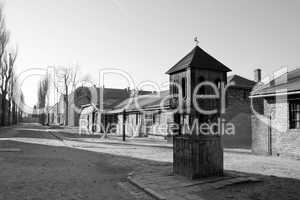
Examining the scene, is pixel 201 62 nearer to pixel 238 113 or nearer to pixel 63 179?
pixel 63 179

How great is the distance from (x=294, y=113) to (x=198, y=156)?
25.8ft

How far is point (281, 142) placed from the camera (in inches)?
501

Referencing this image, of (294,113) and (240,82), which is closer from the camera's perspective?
(294,113)

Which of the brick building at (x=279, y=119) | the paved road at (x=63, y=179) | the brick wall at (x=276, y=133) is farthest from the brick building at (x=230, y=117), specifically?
the paved road at (x=63, y=179)

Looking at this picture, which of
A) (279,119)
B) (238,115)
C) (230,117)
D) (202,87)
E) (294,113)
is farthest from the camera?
(238,115)

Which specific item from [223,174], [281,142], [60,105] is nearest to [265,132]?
[281,142]

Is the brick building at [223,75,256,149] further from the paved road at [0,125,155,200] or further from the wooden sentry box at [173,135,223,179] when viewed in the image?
the wooden sentry box at [173,135,223,179]

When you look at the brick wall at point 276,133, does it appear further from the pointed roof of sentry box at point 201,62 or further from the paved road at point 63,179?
the pointed roof of sentry box at point 201,62

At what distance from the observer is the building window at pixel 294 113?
12.1m

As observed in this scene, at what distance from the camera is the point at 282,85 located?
13047 mm

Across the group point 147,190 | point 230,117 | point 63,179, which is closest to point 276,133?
point 230,117

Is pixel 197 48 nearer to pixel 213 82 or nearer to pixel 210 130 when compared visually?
pixel 213 82

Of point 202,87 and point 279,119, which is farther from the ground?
point 202,87

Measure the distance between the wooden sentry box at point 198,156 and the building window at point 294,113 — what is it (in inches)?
275
